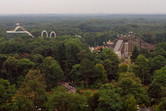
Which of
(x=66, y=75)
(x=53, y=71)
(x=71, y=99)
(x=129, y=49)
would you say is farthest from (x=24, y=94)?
(x=129, y=49)

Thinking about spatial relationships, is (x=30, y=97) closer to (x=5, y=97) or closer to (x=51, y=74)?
(x=5, y=97)

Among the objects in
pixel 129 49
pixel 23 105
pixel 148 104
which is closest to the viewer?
pixel 23 105

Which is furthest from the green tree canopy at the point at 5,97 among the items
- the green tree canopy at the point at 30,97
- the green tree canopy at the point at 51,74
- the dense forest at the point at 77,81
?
the green tree canopy at the point at 51,74

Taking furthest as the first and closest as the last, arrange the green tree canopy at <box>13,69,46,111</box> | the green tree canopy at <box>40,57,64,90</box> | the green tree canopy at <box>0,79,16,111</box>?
the green tree canopy at <box>40,57,64,90</box>
the green tree canopy at <box>0,79,16,111</box>
the green tree canopy at <box>13,69,46,111</box>

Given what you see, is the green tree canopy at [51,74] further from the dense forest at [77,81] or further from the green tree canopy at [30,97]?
the green tree canopy at [30,97]

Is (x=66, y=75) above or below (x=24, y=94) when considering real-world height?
below

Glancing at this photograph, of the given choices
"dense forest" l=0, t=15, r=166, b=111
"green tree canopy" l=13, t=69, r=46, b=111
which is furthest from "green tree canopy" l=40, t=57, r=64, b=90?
"green tree canopy" l=13, t=69, r=46, b=111

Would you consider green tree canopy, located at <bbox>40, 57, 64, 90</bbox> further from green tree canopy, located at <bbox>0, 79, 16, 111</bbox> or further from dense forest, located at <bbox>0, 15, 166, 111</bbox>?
green tree canopy, located at <bbox>0, 79, 16, 111</bbox>

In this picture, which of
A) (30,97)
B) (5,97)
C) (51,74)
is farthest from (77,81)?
(5,97)

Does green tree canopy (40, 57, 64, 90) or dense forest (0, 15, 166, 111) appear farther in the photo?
green tree canopy (40, 57, 64, 90)

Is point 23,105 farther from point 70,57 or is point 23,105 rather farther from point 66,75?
point 70,57

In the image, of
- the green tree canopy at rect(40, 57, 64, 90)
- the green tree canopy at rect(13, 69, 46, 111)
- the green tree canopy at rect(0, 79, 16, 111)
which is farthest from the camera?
the green tree canopy at rect(40, 57, 64, 90)
